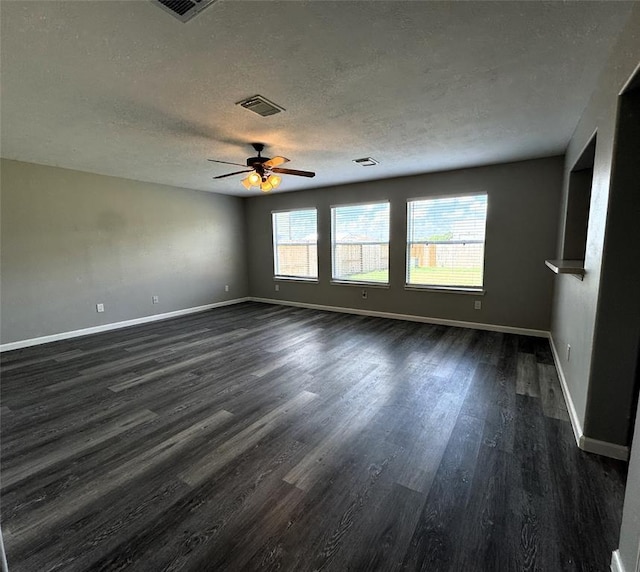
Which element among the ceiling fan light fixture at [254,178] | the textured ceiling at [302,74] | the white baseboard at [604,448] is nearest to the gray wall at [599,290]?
the white baseboard at [604,448]

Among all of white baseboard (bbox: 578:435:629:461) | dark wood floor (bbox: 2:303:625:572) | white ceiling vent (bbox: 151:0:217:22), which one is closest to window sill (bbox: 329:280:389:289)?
dark wood floor (bbox: 2:303:625:572)

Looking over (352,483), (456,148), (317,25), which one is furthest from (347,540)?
(456,148)

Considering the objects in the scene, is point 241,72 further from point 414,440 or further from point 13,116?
point 414,440

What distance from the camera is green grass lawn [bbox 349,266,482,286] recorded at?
16.2 feet

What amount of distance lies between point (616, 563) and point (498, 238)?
4160 millimetres

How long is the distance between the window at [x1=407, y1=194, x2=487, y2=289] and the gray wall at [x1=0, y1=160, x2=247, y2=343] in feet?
13.9

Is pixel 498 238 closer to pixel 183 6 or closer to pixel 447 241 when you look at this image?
pixel 447 241

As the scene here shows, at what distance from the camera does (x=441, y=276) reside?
522 centimetres

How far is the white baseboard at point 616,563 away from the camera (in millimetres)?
1185

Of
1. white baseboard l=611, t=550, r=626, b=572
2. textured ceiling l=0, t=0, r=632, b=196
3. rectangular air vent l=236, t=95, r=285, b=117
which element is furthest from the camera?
rectangular air vent l=236, t=95, r=285, b=117

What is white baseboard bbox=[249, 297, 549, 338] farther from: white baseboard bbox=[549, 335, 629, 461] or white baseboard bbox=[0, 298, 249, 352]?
white baseboard bbox=[549, 335, 629, 461]

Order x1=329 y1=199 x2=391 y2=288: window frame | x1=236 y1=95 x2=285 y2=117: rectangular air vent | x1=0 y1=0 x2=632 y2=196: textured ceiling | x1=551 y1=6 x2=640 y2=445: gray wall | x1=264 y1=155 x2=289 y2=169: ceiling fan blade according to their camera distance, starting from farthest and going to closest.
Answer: x1=329 y1=199 x2=391 y2=288: window frame
x1=264 y1=155 x2=289 y2=169: ceiling fan blade
x1=236 y1=95 x2=285 y2=117: rectangular air vent
x1=551 y1=6 x2=640 y2=445: gray wall
x1=0 y1=0 x2=632 y2=196: textured ceiling

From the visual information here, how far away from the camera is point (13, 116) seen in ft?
8.92

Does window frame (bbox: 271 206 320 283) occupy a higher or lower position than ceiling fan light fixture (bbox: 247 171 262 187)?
lower
